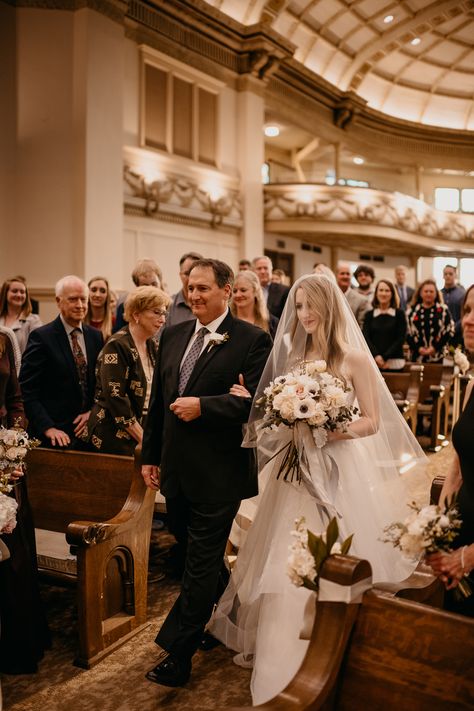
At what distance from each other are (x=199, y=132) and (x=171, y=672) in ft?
39.4

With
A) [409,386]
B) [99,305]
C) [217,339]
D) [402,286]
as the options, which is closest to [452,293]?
[402,286]

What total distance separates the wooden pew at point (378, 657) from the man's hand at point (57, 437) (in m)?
2.53

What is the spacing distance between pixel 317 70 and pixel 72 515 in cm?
1515

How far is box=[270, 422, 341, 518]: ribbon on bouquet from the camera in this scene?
2.98m

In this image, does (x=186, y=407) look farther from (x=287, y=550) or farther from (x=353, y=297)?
(x=353, y=297)

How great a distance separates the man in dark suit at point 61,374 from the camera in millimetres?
4008

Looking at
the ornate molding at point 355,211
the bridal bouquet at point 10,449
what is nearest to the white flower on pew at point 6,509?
the bridal bouquet at point 10,449

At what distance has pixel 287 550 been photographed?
9.53ft

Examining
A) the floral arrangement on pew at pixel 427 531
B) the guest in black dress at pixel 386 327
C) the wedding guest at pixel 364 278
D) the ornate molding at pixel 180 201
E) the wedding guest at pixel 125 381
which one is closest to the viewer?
the floral arrangement on pew at pixel 427 531

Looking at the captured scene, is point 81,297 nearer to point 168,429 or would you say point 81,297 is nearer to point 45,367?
point 45,367

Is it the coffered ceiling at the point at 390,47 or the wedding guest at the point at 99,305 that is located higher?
the coffered ceiling at the point at 390,47

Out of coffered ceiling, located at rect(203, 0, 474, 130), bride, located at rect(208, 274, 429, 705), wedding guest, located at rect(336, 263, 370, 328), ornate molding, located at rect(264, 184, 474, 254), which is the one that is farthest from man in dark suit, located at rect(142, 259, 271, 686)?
ornate molding, located at rect(264, 184, 474, 254)

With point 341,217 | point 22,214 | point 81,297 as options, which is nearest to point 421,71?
point 341,217

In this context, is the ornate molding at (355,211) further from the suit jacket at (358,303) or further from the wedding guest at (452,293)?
the suit jacket at (358,303)
